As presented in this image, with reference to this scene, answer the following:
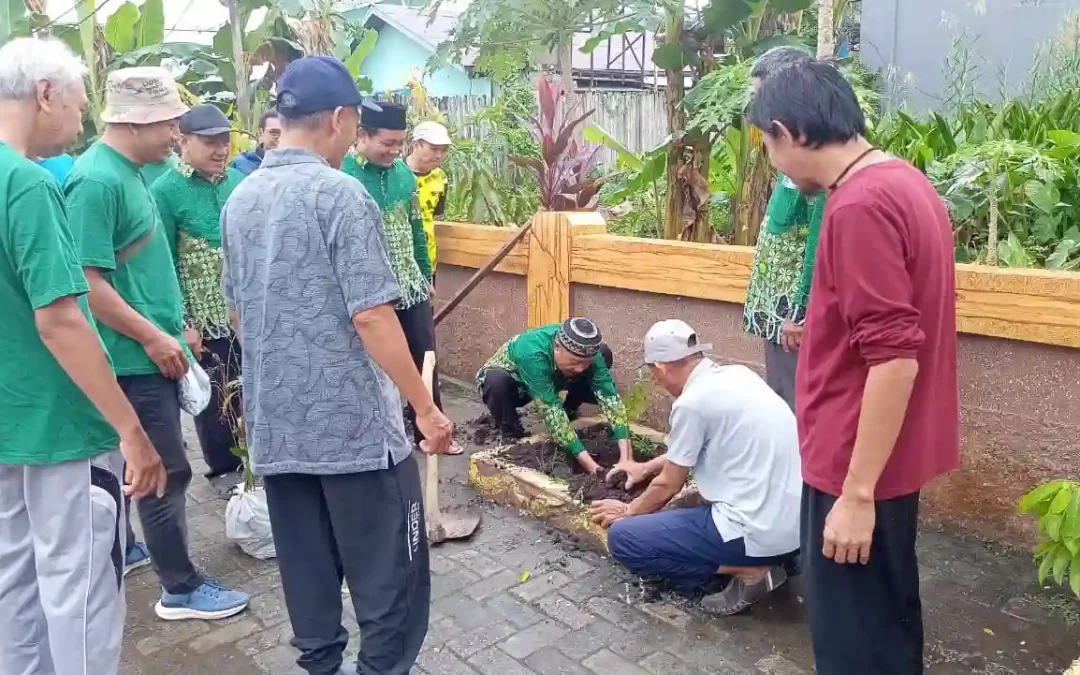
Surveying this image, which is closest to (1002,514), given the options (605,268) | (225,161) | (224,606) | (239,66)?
(605,268)

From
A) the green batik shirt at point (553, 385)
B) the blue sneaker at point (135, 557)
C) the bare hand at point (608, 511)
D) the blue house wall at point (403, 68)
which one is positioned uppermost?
the blue house wall at point (403, 68)

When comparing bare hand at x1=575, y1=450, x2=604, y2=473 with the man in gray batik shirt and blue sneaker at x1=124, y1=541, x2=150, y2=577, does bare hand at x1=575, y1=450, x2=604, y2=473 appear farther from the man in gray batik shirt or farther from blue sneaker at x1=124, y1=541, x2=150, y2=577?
blue sneaker at x1=124, y1=541, x2=150, y2=577

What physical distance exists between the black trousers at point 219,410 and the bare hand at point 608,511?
70.4 inches

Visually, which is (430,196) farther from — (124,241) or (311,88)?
(311,88)

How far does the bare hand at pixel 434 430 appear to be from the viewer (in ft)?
8.34

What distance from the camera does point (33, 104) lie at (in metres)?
2.31

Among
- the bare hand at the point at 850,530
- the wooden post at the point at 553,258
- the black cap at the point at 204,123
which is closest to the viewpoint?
the bare hand at the point at 850,530

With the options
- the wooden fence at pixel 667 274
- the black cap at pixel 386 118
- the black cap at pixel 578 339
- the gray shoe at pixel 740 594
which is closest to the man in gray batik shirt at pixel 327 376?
the gray shoe at pixel 740 594

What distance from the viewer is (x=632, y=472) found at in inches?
165

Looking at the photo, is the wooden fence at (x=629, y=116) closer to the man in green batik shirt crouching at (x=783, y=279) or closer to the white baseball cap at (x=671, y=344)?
the man in green batik shirt crouching at (x=783, y=279)

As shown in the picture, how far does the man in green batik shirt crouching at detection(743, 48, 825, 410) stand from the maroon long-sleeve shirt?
5.50ft

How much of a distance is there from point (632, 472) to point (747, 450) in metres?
0.97

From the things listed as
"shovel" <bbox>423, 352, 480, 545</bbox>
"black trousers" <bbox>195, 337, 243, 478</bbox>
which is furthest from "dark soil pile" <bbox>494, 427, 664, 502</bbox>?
"black trousers" <bbox>195, 337, 243, 478</bbox>

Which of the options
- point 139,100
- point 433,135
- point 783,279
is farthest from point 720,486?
point 433,135
